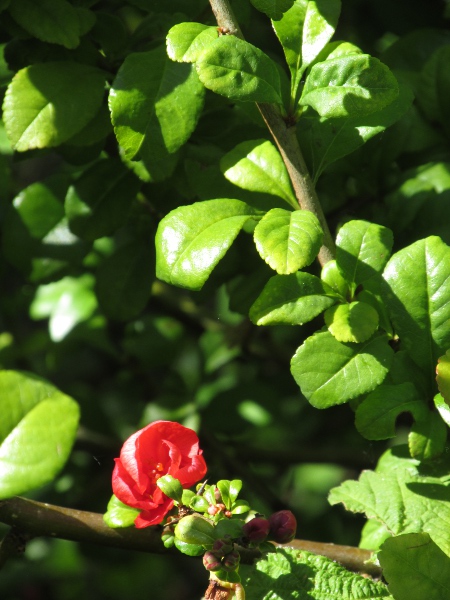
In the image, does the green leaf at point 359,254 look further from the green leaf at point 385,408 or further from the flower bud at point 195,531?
the flower bud at point 195,531

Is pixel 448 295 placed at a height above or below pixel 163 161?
below

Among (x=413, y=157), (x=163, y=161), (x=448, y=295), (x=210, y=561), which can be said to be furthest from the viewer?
(x=413, y=157)

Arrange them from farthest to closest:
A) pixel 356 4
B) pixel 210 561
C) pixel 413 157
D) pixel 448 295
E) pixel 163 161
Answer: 1. pixel 356 4
2. pixel 413 157
3. pixel 163 161
4. pixel 448 295
5. pixel 210 561

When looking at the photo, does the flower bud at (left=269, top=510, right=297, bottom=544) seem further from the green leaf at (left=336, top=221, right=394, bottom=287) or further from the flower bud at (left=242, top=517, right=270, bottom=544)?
the green leaf at (left=336, top=221, right=394, bottom=287)

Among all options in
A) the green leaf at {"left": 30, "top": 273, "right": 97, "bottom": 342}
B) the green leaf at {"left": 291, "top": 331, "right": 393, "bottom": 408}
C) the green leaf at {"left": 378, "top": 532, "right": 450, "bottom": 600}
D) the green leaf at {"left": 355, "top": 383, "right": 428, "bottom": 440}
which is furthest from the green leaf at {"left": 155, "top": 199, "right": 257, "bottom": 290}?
the green leaf at {"left": 30, "top": 273, "right": 97, "bottom": 342}

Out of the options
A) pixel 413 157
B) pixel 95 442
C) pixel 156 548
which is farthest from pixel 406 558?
pixel 95 442

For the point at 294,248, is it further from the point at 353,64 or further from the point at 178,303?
the point at 178,303
